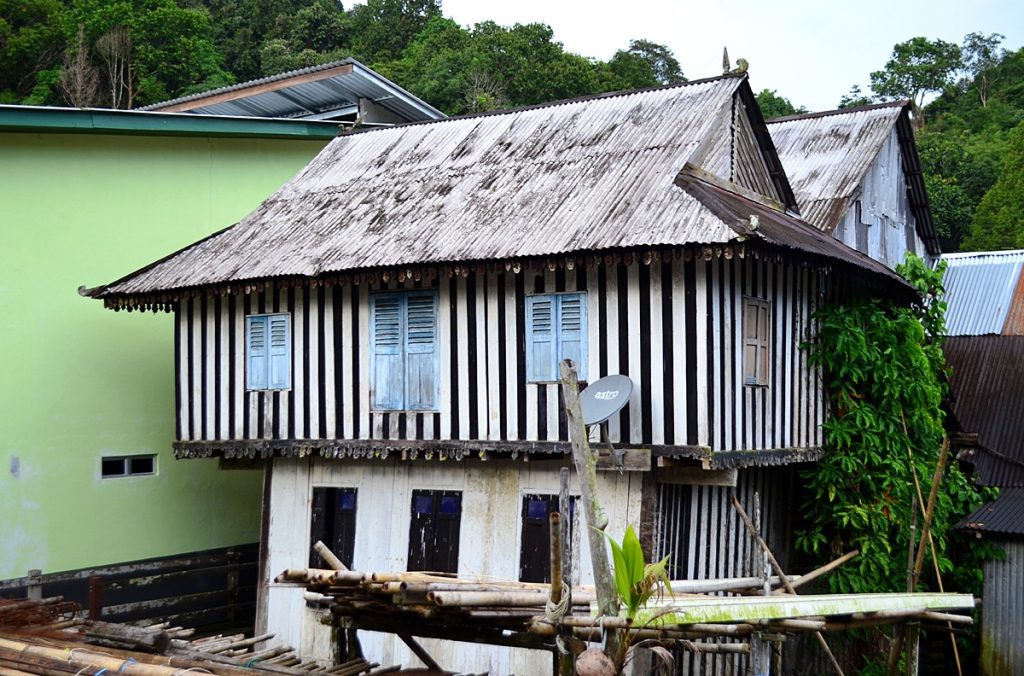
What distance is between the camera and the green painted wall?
1759 cm

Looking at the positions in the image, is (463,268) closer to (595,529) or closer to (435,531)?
(435,531)

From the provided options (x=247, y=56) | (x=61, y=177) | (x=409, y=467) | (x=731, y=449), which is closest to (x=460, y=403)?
(x=409, y=467)

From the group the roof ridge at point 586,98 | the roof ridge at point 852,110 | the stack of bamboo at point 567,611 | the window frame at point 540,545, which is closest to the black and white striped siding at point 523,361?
the window frame at point 540,545

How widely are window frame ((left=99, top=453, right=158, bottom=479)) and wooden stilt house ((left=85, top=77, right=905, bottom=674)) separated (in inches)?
78.4

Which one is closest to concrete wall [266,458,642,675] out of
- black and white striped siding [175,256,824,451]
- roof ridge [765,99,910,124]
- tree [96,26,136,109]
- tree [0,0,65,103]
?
black and white striped siding [175,256,824,451]

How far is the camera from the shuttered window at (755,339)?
1398 cm

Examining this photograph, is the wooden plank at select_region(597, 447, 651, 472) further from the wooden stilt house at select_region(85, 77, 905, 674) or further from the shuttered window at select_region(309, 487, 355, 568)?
the shuttered window at select_region(309, 487, 355, 568)

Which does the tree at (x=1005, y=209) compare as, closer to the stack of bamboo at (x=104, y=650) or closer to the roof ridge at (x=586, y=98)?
the roof ridge at (x=586, y=98)

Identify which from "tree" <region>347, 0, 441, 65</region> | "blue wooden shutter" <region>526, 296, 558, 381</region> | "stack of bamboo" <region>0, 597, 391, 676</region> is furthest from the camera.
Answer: "tree" <region>347, 0, 441, 65</region>

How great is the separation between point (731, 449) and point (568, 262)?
2871 millimetres

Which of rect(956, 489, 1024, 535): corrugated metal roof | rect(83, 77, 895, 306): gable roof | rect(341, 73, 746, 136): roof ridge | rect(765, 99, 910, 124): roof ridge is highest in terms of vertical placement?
rect(765, 99, 910, 124): roof ridge

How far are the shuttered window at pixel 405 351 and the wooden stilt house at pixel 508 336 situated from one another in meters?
0.03

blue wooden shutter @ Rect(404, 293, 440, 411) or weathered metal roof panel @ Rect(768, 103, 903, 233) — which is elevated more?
weathered metal roof panel @ Rect(768, 103, 903, 233)

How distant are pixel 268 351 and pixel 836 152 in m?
12.0
